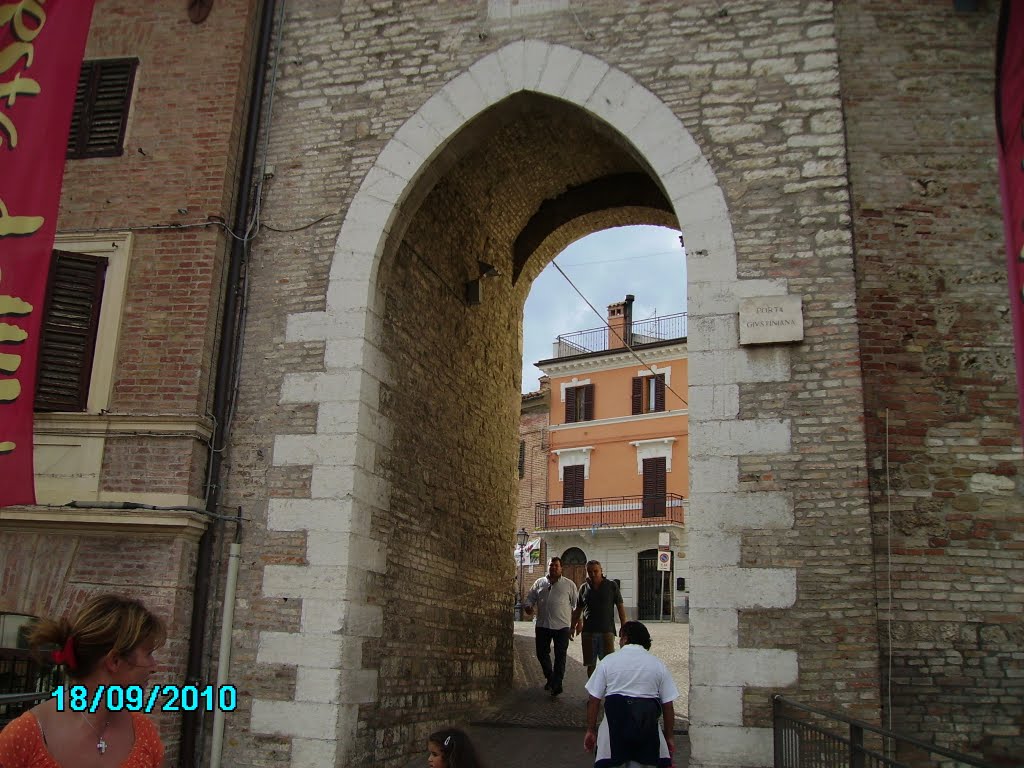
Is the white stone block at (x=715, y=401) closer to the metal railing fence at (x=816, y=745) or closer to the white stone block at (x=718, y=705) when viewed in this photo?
the white stone block at (x=718, y=705)

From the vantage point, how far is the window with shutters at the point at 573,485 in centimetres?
3478

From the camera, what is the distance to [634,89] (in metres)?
8.45

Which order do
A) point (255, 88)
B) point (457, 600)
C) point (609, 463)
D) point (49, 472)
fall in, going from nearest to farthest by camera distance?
1. point (49, 472)
2. point (255, 88)
3. point (457, 600)
4. point (609, 463)

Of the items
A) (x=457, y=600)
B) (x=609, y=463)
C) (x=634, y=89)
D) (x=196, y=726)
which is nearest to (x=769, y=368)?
(x=634, y=89)

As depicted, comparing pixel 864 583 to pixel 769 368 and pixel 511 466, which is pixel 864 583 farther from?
pixel 511 466

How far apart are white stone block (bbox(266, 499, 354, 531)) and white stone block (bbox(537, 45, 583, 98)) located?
12.6ft

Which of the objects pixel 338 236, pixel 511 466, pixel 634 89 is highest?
pixel 634 89

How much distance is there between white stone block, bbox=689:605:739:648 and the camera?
23.1 ft

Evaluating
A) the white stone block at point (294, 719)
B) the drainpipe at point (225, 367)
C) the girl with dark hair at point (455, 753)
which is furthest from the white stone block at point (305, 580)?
the girl with dark hair at point (455, 753)

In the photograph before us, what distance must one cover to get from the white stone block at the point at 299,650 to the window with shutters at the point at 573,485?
2705 cm

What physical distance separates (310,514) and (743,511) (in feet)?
11.0

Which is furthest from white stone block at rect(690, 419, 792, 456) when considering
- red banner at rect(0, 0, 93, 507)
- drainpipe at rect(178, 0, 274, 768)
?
red banner at rect(0, 0, 93, 507)

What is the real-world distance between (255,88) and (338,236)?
177cm

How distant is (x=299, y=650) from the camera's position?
7.75 m
